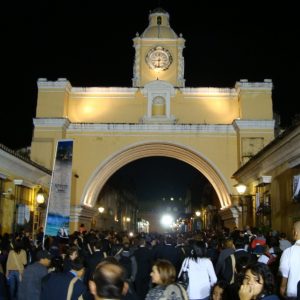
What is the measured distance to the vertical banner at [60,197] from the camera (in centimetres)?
1312

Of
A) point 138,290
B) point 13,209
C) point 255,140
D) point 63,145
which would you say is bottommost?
point 138,290

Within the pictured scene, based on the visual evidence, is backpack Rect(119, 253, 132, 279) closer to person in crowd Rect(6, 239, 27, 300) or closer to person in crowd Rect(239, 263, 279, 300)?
person in crowd Rect(6, 239, 27, 300)

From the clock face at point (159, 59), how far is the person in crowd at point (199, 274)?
70.7ft

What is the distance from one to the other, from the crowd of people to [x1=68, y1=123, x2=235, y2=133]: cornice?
45.7 ft

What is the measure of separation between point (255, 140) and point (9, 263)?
58.1ft

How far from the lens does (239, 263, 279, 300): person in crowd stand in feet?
12.7

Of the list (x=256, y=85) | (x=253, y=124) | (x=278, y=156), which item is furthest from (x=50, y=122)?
(x=278, y=156)

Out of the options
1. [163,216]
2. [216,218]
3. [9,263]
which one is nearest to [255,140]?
[216,218]

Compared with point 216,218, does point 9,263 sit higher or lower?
lower

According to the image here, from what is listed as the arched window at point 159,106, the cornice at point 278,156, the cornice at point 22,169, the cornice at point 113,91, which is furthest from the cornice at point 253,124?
the cornice at point 22,169

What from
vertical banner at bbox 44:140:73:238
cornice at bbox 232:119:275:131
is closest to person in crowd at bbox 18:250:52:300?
vertical banner at bbox 44:140:73:238

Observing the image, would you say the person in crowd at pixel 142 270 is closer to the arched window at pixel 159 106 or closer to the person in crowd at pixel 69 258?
the person in crowd at pixel 69 258

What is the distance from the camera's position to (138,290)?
10.2 m

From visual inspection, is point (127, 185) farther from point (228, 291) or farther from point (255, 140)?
point (228, 291)
